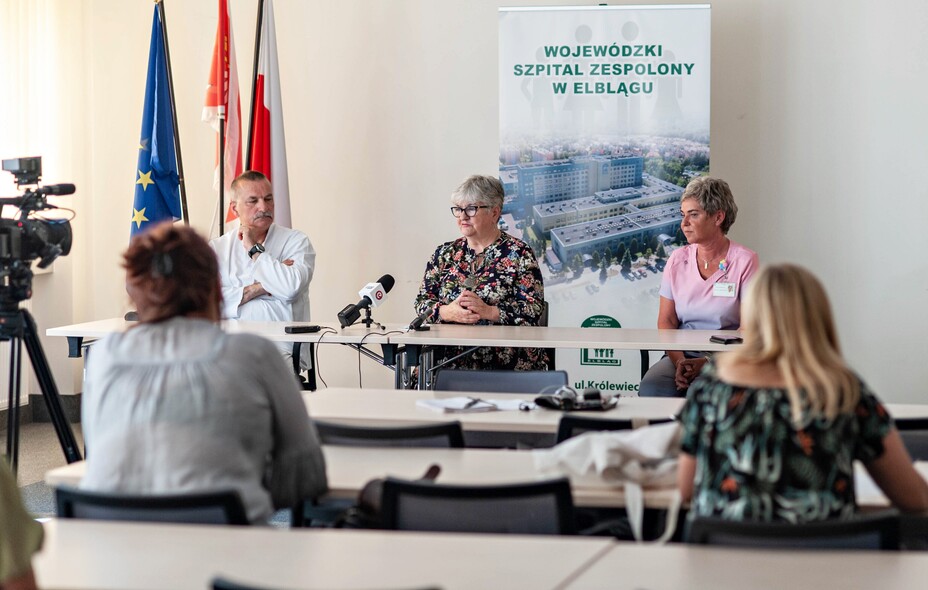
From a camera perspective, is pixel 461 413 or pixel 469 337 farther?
pixel 469 337

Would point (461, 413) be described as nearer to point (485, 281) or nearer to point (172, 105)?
point (485, 281)

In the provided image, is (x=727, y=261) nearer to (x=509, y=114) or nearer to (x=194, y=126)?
(x=509, y=114)

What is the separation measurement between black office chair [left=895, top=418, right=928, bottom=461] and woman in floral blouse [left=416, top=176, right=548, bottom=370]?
2225mm

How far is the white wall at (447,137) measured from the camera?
6520 mm

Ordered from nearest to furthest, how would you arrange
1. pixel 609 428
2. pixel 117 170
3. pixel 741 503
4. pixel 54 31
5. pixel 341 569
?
pixel 341 569 < pixel 741 503 < pixel 609 428 < pixel 54 31 < pixel 117 170

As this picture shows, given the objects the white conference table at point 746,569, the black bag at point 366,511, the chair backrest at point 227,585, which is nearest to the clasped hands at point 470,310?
the black bag at point 366,511

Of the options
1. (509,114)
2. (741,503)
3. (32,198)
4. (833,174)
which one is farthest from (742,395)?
(833,174)

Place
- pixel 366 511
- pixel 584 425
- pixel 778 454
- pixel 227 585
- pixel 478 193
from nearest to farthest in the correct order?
1. pixel 227 585
2. pixel 778 454
3. pixel 366 511
4. pixel 584 425
5. pixel 478 193

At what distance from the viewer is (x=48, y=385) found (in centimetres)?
407

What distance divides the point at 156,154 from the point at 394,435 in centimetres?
418

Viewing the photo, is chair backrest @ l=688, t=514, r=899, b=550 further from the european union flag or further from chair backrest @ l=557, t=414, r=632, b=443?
the european union flag

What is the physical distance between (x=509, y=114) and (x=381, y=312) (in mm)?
1662

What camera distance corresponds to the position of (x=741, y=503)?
2.09m

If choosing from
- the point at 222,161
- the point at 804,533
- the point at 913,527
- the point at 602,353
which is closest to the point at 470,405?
the point at 913,527
